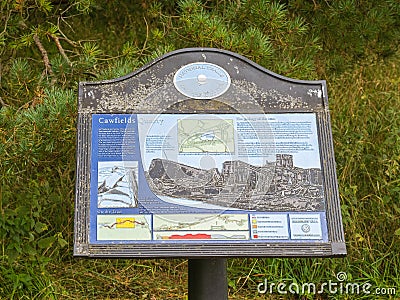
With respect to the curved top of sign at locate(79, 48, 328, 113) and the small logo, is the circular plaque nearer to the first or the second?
the curved top of sign at locate(79, 48, 328, 113)

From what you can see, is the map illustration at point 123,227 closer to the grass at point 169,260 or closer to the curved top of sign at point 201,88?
the curved top of sign at point 201,88

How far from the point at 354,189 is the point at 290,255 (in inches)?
51.8

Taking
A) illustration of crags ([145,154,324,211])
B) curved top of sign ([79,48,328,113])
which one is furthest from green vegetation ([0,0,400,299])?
illustration of crags ([145,154,324,211])

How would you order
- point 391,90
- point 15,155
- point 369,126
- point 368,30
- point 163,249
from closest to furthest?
point 163,249, point 15,155, point 368,30, point 369,126, point 391,90

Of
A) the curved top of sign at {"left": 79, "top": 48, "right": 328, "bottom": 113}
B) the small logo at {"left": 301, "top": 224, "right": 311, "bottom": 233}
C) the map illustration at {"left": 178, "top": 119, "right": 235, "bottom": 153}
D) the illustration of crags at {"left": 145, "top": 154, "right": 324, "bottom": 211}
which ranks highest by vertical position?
the curved top of sign at {"left": 79, "top": 48, "right": 328, "bottom": 113}

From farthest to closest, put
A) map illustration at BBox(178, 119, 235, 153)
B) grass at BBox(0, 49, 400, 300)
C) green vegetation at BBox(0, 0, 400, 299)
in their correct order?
grass at BBox(0, 49, 400, 300) < green vegetation at BBox(0, 0, 400, 299) < map illustration at BBox(178, 119, 235, 153)

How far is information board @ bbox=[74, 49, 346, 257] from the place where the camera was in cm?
158

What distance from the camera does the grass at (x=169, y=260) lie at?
2596 millimetres

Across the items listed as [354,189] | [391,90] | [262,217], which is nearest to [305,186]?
[262,217]

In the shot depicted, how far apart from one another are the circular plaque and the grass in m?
0.75

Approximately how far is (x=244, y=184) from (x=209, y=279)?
0.96 ft

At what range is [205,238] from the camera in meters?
1.58

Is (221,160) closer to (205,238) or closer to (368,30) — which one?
(205,238)

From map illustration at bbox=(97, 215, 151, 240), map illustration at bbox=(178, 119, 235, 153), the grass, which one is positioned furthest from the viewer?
the grass
